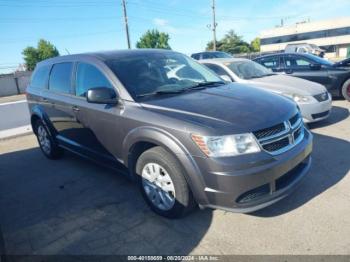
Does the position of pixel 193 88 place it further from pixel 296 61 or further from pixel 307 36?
pixel 307 36

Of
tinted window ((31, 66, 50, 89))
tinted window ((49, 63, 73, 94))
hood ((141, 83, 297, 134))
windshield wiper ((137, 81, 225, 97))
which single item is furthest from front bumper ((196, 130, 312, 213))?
tinted window ((31, 66, 50, 89))

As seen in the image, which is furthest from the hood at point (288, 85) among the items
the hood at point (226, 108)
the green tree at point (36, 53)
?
the green tree at point (36, 53)

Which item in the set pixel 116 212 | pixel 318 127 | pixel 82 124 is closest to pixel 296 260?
pixel 116 212

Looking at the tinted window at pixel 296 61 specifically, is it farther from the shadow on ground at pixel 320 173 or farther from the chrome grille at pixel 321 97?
the shadow on ground at pixel 320 173

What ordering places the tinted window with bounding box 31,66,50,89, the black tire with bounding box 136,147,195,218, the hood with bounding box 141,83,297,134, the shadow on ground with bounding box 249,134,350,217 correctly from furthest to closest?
1. the tinted window with bounding box 31,66,50,89
2. the shadow on ground with bounding box 249,134,350,217
3. the black tire with bounding box 136,147,195,218
4. the hood with bounding box 141,83,297,134

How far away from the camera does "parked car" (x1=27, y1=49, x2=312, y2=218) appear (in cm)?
272

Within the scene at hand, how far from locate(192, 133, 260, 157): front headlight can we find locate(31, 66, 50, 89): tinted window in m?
3.71

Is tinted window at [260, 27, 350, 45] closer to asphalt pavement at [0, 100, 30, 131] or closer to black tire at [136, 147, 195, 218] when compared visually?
asphalt pavement at [0, 100, 30, 131]

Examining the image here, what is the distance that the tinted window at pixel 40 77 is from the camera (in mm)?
5305

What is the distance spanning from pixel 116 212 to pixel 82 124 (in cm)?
138

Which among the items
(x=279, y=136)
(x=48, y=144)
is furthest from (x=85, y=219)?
(x=48, y=144)

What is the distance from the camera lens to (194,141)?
2748 mm

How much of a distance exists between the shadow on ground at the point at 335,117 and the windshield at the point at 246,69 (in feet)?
5.49

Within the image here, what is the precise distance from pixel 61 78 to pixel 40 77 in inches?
40.9
